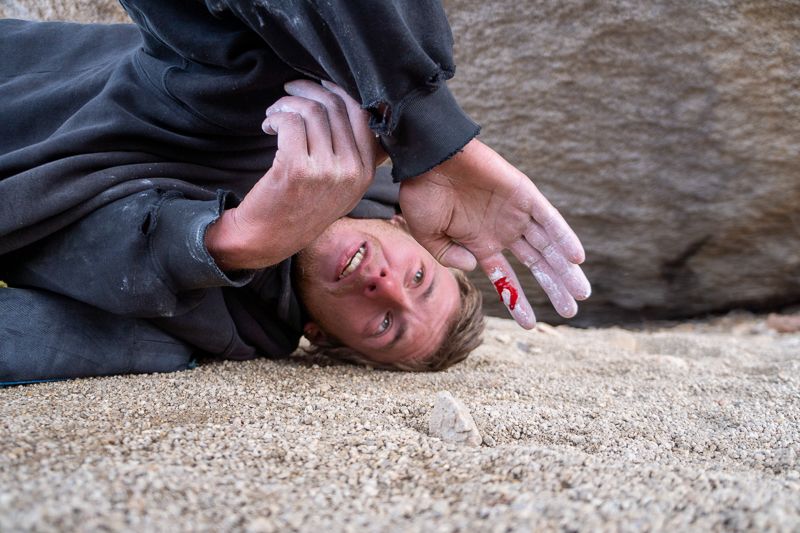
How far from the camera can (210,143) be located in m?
1.64

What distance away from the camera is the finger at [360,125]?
128cm

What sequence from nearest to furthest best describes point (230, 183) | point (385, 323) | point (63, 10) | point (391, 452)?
point (391, 452) → point (230, 183) → point (385, 323) → point (63, 10)

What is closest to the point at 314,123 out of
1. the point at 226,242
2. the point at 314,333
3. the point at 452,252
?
the point at 226,242

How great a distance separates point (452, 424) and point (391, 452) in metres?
0.15

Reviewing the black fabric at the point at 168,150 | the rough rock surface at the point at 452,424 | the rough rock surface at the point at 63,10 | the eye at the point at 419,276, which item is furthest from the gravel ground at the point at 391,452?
the rough rock surface at the point at 63,10

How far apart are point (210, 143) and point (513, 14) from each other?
137 centimetres

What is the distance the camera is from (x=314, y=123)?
128cm

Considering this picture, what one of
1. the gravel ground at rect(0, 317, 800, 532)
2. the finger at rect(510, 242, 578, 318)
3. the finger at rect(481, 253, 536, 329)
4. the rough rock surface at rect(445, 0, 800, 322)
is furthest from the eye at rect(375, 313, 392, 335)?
the rough rock surface at rect(445, 0, 800, 322)

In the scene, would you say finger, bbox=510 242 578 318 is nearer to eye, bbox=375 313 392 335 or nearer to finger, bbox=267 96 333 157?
finger, bbox=267 96 333 157

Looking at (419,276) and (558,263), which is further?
(419,276)

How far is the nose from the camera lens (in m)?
1.89

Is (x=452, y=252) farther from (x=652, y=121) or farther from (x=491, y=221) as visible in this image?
(x=652, y=121)

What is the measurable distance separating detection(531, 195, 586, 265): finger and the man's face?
0.58 meters

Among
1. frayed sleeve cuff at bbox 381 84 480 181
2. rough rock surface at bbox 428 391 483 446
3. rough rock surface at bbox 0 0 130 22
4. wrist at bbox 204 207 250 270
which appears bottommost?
rough rock surface at bbox 428 391 483 446
